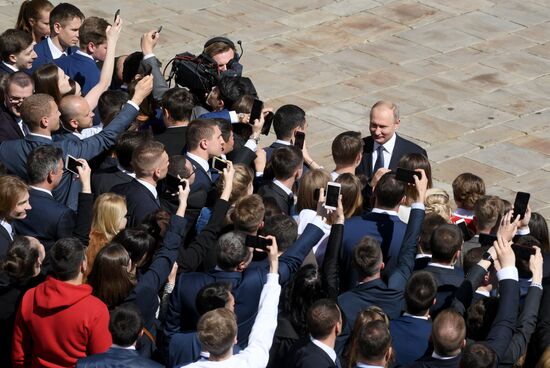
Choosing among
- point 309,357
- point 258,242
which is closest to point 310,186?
point 258,242

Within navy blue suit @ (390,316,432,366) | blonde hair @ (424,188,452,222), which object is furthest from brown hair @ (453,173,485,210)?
navy blue suit @ (390,316,432,366)

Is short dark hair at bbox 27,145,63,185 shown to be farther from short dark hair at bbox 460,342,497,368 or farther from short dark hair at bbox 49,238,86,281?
short dark hair at bbox 460,342,497,368

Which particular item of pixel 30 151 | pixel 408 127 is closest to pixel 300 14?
pixel 408 127

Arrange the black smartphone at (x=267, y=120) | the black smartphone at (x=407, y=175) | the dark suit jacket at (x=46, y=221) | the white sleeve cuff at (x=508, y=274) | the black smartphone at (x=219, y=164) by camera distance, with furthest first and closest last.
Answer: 1. the black smartphone at (x=267, y=120)
2. the black smartphone at (x=219, y=164)
3. the black smartphone at (x=407, y=175)
4. the dark suit jacket at (x=46, y=221)
5. the white sleeve cuff at (x=508, y=274)

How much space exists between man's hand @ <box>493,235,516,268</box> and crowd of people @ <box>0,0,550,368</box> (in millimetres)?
10

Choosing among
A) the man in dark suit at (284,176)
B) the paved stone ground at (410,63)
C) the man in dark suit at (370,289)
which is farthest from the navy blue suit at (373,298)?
the paved stone ground at (410,63)

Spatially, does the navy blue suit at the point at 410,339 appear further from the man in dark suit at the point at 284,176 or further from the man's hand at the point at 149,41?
the man's hand at the point at 149,41

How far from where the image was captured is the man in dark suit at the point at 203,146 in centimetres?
1028

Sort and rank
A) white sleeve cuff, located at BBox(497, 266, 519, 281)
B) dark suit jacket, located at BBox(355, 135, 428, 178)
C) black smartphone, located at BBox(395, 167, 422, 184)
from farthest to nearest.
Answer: dark suit jacket, located at BBox(355, 135, 428, 178) < black smartphone, located at BBox(395, 167, 422, 184) < white sleeve cuff, located at BBox(497, 266, 519, 281)

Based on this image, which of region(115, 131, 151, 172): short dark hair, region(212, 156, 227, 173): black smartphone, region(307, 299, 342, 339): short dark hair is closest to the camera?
region(307, 299, 342, 339): short dark hair

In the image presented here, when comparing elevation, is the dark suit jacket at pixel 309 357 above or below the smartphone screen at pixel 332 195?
below

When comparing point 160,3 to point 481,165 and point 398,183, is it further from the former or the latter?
point 398,183

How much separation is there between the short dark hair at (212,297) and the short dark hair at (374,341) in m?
0.95

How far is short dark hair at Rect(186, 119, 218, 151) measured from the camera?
10.3 m
